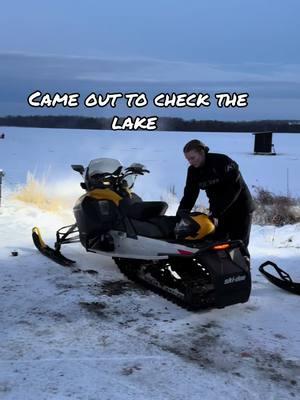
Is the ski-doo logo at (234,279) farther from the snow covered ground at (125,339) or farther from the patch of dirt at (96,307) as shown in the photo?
the patch of dirt at (96,307)

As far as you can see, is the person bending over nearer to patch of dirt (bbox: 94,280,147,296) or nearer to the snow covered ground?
the snow covered ground

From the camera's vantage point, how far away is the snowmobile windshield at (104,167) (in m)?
5.67

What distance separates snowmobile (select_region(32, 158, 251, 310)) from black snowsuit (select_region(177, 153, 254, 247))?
1.32ft

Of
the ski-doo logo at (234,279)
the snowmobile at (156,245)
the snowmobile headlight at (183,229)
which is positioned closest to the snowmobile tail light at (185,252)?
the snowmobile at (156,245)

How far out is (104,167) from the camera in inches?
225

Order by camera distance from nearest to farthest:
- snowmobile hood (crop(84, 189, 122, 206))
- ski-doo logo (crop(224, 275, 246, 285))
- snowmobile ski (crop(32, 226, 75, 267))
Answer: ski-doo logo (crop(224, 275, 246, 285)) < snowmobile hood (crop(84, 189, 122, 206)) < snowmobile ski (crop(32, 226, 75, 267))

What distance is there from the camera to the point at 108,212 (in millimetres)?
5316

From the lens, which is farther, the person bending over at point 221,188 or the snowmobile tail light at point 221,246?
the person bending over at point 221,188

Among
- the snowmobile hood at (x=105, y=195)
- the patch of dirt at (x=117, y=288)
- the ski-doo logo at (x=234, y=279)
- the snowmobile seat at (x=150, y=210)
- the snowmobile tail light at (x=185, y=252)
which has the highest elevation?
the snowmobile hood at (x=105, y=195)

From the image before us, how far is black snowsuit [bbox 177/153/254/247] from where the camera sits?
15.8ft

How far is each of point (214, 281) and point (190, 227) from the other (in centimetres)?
50

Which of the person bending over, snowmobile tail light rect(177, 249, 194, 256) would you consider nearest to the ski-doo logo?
snowmobile tail light rect(177, 249, 194, 256)

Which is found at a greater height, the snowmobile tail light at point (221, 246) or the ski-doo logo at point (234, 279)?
the snowmobile tail light at point (221, 246)

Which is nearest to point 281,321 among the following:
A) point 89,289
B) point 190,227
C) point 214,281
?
point 214,281
